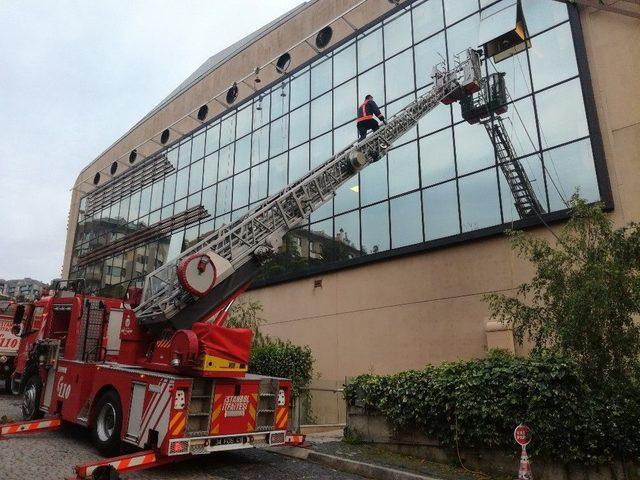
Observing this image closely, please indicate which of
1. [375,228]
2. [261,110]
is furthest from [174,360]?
[261,110]

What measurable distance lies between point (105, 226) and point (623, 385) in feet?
104

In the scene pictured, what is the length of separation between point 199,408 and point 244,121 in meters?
18.0

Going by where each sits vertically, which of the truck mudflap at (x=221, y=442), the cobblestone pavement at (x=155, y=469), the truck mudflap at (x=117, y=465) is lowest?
the cobblestone pavement at (x=155, y=469)

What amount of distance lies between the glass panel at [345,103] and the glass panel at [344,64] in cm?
38

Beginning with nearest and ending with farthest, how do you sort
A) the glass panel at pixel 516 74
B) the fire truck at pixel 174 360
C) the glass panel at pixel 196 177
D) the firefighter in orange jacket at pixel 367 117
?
the fire truck at pixel 174 360
the firefighter in orange jacket at pixel 367 117
the glass panel at pixel 516 74
the glass panel at pixel 196 177

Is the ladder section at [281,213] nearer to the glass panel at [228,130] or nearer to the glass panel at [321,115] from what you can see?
the glass panel at [321,115]

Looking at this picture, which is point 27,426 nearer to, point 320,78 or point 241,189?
point 241,189

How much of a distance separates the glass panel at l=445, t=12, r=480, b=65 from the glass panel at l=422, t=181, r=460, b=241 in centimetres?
434

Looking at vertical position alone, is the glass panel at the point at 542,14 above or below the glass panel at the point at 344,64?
below

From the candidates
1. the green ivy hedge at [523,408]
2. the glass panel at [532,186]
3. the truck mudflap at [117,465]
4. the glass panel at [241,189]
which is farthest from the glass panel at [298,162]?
the truck mudflap at [117,465]

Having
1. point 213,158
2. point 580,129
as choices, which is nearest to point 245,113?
point 213,158

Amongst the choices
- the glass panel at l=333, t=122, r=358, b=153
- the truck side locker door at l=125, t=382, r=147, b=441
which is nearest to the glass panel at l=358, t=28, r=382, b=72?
the glass panel at l=333, t=122, r=358, b=153

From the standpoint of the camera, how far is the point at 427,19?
1627cm

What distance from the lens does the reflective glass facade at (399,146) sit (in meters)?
12.4
